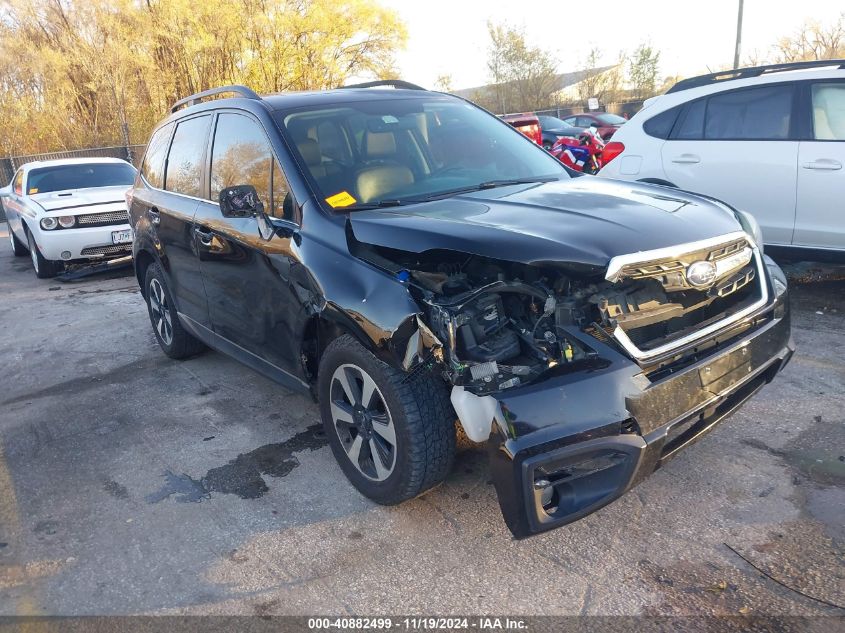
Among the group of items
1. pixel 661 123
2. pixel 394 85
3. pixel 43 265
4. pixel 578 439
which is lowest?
pixel 43 265

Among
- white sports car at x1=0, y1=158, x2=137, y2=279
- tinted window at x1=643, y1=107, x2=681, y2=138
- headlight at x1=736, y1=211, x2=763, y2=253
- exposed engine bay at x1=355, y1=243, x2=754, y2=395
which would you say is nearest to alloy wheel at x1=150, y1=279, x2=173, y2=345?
exposed engine bay at x1=355, y1=243, x2=754, y2=395

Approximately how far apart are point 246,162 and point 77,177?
25.4 feet

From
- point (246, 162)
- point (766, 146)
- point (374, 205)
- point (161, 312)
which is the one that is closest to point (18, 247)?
point (161, 312)

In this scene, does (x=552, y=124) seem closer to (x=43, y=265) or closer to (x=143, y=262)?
(x=43, y=265)

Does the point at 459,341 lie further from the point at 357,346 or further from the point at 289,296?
the point at 289,296

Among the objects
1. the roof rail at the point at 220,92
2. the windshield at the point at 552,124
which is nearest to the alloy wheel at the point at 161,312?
the roof rail at the point at 220,92

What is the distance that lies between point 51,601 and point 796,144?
568 centimetres

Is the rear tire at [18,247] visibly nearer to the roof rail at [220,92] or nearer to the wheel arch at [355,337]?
the roof rail at [220,92]

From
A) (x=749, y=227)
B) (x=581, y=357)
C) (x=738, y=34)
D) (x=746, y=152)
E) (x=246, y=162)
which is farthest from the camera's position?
(x=738, y=34)

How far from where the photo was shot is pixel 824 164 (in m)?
5.27

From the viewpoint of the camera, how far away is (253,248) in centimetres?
366

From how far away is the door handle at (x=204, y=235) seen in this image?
4.11 metres

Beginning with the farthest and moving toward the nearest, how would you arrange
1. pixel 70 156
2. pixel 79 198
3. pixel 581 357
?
pixel 70 156
pixel 79 198
pixel 581 357

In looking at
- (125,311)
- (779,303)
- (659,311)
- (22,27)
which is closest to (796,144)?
(779,303)
